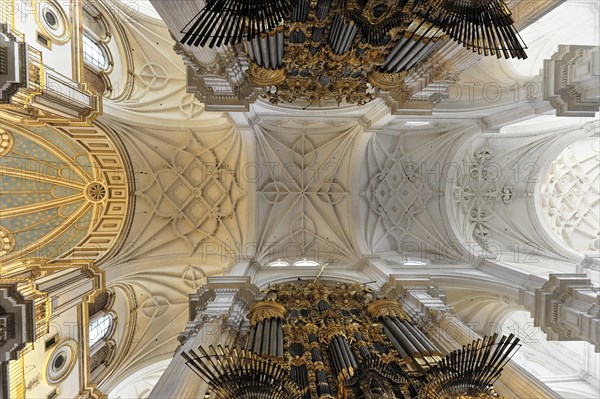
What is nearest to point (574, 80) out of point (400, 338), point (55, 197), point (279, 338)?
point (400, 338)

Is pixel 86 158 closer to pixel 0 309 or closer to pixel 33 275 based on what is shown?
pixel 33 275

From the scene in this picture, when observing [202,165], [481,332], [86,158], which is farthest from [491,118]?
[86,158]

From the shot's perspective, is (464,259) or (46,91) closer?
(46,91)

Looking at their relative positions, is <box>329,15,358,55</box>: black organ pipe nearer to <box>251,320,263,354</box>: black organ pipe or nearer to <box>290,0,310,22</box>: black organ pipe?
<box>290,0,310,22</box>: black organ pipe

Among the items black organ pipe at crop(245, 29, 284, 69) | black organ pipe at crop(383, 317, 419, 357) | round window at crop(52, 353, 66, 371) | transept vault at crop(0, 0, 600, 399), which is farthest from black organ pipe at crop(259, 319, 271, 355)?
round window at crop(52, 353, 66, 371)

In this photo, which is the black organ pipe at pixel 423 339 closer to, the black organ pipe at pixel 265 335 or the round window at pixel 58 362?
the black organ pipe at pixel 265 335

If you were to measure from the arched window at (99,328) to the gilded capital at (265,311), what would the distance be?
802cm

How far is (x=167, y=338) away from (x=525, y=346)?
14210mm

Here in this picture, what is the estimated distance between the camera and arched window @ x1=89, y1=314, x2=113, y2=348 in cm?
1295

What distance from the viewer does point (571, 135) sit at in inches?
482

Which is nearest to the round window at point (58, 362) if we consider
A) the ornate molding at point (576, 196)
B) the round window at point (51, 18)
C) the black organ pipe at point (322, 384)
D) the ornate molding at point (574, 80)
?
the black organ pipe at point (322, 384)

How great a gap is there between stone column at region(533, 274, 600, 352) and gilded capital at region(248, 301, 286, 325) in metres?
6.13

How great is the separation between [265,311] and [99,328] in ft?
29.0

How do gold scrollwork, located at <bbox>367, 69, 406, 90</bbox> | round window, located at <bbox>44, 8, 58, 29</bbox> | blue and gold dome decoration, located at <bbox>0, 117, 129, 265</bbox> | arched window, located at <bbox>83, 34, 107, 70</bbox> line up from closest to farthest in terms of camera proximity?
gold scrollwork, located at <bbox>367, 69, 406, 90</bbox>
round window, located at <bbox>44, 8, 58, 29</bbox>
arched window, located at <bbox>83, 34, 107, 70</bbox>
blue and gold dome decoration, located at <bbox>0, 117, 129, 265</bbox>
